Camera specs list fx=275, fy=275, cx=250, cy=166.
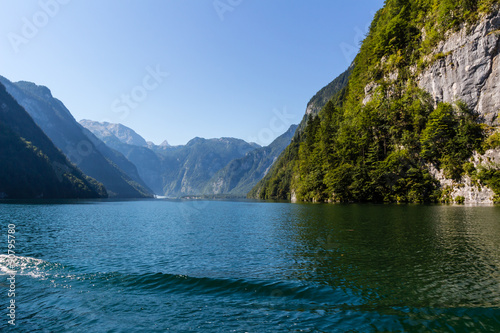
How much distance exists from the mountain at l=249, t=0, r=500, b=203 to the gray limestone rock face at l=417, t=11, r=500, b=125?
25cm

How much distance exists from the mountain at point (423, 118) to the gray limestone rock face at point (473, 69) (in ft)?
0.81

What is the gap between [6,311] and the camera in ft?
43.8

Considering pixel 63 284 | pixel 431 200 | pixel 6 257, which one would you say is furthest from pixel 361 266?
pixel 431 200

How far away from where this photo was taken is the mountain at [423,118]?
3095 inches

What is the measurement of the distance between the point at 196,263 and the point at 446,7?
4469 inches

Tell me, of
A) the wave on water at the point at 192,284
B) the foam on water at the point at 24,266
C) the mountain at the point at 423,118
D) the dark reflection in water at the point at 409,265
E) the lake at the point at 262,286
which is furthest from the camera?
the mountain at the point at 423,118

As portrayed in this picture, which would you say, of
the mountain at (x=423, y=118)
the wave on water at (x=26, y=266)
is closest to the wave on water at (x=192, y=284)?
the wave on water at (x=26, y=266)

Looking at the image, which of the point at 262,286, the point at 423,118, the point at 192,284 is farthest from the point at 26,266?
the point at 423,118

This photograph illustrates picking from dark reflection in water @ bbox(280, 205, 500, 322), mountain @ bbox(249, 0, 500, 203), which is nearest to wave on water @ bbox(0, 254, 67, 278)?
dark reflection in water @ bbox(280, 205, 500, 322)

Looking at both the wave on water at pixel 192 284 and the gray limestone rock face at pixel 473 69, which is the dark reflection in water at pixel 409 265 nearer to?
the wave on water at pixel 192 284

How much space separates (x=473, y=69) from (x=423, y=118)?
18423mm

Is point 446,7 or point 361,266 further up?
point 446,7

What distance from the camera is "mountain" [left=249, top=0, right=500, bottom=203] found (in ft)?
258

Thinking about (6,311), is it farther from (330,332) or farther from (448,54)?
(448,54)
